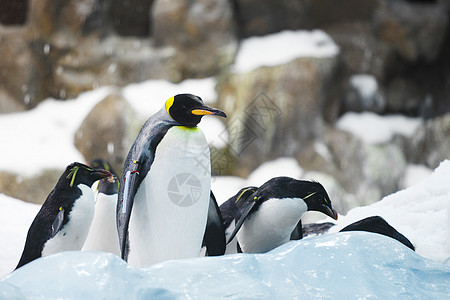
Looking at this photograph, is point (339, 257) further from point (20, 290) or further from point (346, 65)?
point (346, 65)

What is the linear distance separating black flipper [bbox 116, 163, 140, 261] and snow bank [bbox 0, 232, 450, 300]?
0.43 meters

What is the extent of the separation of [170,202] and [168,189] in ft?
0.14

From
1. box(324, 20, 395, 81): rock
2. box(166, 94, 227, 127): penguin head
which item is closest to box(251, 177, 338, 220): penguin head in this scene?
box(166, 94, 227, 127): penguin head

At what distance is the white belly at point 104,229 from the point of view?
207 cm

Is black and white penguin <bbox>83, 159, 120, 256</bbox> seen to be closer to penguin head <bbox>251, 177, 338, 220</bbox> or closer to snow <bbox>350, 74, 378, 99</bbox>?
penguin head <bbox>251, 177, 338, 220</bbox>

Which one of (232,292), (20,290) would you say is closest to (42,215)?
(20,290)

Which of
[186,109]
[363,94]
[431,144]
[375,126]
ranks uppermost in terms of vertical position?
[186,109]

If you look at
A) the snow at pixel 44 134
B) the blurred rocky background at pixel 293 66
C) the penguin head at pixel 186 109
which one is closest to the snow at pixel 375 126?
the blurred rocky background at pixel 293 66

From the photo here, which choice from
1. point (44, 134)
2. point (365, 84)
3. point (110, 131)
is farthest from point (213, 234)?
point (365, 84)

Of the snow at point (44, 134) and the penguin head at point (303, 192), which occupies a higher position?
the penguin head at point (303, 192)

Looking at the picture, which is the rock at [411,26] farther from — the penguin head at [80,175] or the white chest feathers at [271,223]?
the penguin head at [80,175]

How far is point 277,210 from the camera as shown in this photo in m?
1.88

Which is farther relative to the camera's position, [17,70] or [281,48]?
[17,70]

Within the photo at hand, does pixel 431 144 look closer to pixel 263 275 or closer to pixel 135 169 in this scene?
pixel 135 169
